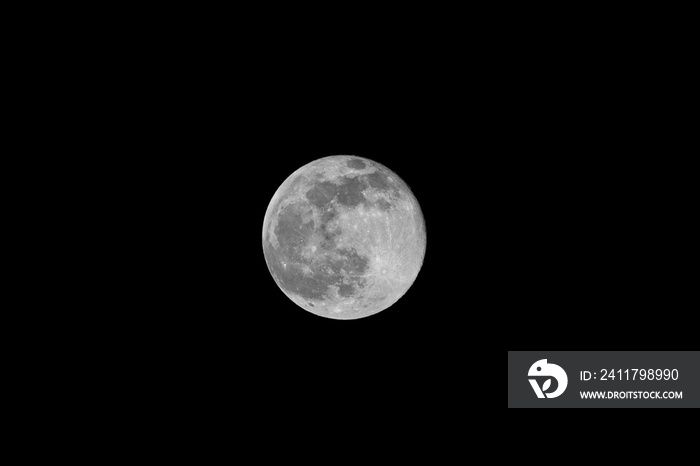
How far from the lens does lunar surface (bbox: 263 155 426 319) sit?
7.20m

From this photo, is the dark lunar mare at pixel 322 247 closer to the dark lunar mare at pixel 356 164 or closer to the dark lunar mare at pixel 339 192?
the dark lunar mare at pixel 339 192

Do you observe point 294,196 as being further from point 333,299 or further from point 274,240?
point 333,299

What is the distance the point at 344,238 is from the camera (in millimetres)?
7152

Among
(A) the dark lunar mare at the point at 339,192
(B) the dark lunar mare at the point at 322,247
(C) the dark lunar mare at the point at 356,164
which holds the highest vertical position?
(C) the dark lunar mare at the point at 356,164

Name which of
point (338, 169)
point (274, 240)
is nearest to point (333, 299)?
point (274, 240)

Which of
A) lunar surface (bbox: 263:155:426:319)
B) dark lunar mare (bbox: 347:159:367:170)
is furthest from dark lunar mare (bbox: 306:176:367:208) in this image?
dark lunar mare (bbox: 347:159:367:170)

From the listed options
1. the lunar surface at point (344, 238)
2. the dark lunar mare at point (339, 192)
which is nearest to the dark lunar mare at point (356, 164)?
the lunar surface at point (344, 238)

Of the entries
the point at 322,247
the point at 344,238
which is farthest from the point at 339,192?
the point at 322,247

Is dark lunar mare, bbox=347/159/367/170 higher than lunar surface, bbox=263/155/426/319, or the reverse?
dark lunar mare, bbox=347/159/367/170

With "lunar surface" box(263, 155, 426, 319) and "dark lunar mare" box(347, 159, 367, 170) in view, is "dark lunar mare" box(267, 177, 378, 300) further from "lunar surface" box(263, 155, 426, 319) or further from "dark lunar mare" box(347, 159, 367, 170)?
"dark lunar mare" box(347, 159, 367, 170)

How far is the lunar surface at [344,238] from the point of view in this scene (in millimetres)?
7199

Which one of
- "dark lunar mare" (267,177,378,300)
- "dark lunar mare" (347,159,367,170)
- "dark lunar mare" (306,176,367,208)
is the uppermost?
"dark lunar mare" (347,159,367,170)

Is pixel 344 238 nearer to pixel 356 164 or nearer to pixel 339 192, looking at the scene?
pixel 339 192

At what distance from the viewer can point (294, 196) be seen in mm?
7539
